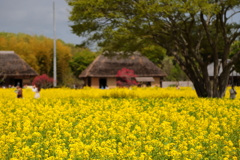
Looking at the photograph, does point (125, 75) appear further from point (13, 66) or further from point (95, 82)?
point (13, 66)

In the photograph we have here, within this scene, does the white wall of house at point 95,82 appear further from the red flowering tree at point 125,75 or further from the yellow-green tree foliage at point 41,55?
the yellow-green tree foliage at point 41,55

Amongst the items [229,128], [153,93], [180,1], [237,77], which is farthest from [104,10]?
[237,77]

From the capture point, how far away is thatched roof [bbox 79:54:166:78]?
146ft

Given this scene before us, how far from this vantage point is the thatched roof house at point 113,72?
44531 mm

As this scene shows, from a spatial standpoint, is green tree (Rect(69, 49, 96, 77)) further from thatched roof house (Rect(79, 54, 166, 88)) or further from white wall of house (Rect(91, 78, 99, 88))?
white wall of house (Rect(91, 78, 99, 88))

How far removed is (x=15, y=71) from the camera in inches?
1752

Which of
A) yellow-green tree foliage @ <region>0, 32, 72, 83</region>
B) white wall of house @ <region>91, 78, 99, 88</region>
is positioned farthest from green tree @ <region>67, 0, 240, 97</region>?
yellow-green tree foliage @ <region>0, 32, 72, 83</region>

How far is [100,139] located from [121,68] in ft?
126

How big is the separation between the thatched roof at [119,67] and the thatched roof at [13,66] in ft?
22.4

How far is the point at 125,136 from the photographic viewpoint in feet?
26.5

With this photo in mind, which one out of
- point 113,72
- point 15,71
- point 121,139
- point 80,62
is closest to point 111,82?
point 113,72

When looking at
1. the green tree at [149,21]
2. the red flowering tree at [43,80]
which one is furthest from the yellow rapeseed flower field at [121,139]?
the red flowering tree at [43,80]

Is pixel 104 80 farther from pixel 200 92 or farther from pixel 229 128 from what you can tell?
pixel 229 128

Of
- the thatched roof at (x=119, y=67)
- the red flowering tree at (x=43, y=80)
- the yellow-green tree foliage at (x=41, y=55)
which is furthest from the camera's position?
the yellow-green tree foliage at (x=41, y=55)
